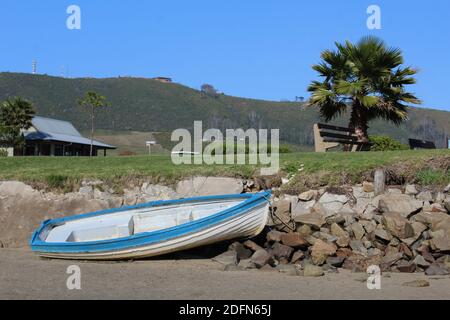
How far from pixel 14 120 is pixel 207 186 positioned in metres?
33.3

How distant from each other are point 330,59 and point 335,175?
7477 millimetres

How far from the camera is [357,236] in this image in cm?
1490

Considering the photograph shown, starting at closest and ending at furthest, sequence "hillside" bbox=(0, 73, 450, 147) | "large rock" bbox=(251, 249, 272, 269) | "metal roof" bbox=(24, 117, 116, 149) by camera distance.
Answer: "large rock" bbox=(251, 249, 272, 269)
"metal roof" bbox=(24, 117, 116, 149)
"hillside" bbox=(0, 73, 450, 147)

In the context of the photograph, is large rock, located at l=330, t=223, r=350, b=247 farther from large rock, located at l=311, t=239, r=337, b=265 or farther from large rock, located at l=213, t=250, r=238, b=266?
large rock, located at l=213, t=250, r=238, b=266

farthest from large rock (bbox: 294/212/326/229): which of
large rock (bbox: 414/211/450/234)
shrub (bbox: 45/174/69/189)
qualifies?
shrub (bbox: 45/174/69/189)

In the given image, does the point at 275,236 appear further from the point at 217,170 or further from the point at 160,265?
the point at 217,170

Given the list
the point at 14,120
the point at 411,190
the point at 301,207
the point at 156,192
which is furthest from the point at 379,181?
the point at 14,120

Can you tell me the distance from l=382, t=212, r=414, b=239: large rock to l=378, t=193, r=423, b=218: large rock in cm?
81

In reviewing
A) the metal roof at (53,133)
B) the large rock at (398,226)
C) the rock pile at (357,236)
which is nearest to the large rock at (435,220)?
the rock pile at (357,236)

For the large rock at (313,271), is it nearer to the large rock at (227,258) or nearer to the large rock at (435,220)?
the large rock at (227,258)

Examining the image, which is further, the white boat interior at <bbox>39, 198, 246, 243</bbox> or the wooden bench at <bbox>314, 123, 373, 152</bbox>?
the wooden bench at <bbox>314, 123, 373, 152</bbox>

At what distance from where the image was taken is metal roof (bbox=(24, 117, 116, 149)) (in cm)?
4953
